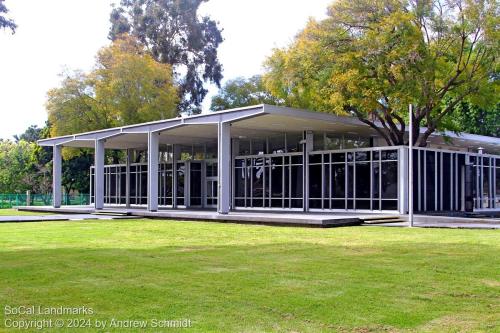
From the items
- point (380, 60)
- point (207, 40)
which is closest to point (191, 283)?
point (380, 60)

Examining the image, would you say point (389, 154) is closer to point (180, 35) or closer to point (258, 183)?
point (258, 183)

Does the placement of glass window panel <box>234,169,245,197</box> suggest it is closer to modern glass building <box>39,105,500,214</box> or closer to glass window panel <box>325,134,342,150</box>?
modern glass building <box>39,105,500,214</box>

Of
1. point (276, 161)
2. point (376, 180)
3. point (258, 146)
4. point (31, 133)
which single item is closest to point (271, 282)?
point (376, 180)

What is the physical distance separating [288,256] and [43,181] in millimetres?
53268

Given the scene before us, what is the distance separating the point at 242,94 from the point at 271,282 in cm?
4114

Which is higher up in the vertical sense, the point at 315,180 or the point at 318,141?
the point at 318,141

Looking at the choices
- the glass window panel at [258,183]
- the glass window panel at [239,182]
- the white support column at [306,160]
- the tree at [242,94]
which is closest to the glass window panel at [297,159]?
the white support column at [306,160]

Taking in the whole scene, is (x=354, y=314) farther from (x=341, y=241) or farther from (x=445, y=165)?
(x=445, y=165)

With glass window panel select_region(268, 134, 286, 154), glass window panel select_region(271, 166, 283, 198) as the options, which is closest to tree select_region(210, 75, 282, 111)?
glass window panel select_region(268, 134, 286, 154)

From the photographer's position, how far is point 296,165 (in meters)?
31.3

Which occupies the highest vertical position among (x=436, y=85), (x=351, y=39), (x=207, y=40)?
(x=207, y=40)

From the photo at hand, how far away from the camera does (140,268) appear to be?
9.96 meters

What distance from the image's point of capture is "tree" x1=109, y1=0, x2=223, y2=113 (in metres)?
52.9

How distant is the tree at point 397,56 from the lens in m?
24.8
